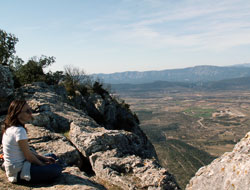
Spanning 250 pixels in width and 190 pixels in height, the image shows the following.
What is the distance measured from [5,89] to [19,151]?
36.2 ft

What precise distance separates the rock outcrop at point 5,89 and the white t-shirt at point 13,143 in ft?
33.5

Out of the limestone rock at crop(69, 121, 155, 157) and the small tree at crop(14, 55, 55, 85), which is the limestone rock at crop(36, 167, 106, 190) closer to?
the limestone rock at crop(69, 121, 155, 157)

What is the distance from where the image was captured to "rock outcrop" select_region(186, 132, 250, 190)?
594cm

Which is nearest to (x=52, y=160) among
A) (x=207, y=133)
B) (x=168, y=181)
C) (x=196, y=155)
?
(x=168, y=181)

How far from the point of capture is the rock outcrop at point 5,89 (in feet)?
52.3

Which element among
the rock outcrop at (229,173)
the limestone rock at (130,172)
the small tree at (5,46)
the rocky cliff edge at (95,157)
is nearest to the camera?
the rock outcrop at (229,173)

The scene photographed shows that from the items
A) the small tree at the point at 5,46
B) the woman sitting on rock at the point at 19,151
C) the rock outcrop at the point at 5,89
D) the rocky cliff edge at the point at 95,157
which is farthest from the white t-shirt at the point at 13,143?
the small tree at the point at 5,46

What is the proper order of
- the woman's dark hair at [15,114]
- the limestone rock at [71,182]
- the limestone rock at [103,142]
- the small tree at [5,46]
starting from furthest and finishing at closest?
the small tree at [5,46] < the limestone rock at [103,142] < the limestone rock at [71,182] < the woman's dark hair at [15,114]

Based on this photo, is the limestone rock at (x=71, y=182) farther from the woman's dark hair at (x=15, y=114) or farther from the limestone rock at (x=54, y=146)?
the woman's dark hair at (x=15, y=114)

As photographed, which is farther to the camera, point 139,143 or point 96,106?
point 96,106

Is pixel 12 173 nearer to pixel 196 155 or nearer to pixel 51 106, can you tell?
pixel 51 106

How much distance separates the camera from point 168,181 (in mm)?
9195

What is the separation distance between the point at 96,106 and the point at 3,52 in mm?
16809

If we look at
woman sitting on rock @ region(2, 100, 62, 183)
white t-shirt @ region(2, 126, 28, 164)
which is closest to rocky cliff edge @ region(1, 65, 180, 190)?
woman sitting on rock @ region(2, 100, 62, 183)
